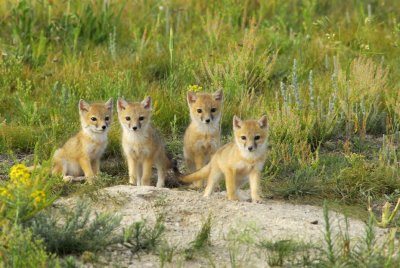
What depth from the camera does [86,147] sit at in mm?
8219

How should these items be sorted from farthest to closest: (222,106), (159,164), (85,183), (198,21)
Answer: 1. (198,21)
2. (222,106)
3. (159,164)
4. (85,183)

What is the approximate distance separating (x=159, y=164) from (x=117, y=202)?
130cm

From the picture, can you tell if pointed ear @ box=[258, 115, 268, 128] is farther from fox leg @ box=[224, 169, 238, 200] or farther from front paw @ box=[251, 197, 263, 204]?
front paw @ box=[251, 197, 263, 204]

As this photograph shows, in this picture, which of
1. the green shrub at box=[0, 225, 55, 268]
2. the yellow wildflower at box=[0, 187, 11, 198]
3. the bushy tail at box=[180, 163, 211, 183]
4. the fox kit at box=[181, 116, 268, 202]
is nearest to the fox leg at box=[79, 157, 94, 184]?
the bushy tail at box=[180, 163, 211, 183]

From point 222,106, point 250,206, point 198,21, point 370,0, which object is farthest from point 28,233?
point 370,0

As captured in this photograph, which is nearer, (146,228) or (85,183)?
(146,228)

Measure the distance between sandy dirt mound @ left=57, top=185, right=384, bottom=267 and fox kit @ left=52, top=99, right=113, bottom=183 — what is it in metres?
0.87

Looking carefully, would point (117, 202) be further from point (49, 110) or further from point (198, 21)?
point (198, 21)

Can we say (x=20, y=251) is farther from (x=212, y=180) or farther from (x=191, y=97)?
(x=191, y=97)

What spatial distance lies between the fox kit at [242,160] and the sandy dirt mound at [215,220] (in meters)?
0.13

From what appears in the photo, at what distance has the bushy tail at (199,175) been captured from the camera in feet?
25.5

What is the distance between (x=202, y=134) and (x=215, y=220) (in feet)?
5.95

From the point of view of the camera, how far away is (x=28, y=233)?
17.6 ft

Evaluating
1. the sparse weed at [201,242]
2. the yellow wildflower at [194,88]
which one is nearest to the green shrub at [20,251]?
the sparse weed at [201,242]
